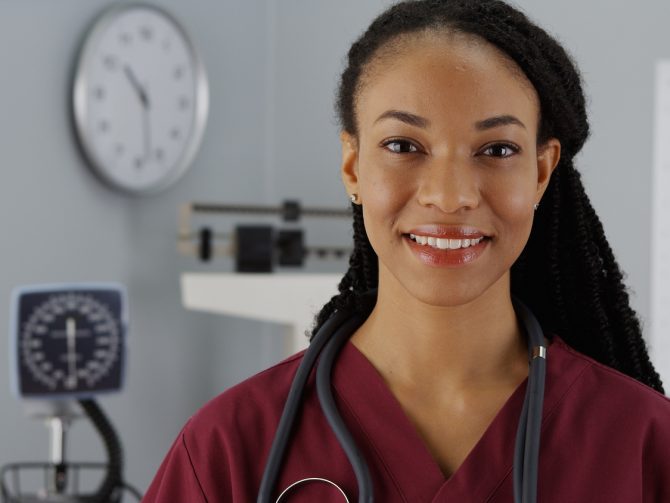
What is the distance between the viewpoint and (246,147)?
9.05ft

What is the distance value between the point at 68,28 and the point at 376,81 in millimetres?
1650

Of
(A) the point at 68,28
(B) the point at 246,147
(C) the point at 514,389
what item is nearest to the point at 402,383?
(C) the point at 514,389

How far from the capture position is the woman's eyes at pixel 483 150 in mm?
809

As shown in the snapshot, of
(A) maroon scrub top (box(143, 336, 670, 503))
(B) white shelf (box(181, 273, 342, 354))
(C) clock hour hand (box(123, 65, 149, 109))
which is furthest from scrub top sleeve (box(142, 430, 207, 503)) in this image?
(C) clock hour hand (box(123, 65, 149, 109))

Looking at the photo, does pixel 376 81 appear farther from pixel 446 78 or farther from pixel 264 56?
pixel 264 56

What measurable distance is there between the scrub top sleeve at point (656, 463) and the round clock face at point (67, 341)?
1.31 m

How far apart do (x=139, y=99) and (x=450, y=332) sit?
1.75 m

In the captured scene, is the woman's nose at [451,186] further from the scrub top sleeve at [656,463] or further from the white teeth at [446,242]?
the scrub top sleeve at [656,463]

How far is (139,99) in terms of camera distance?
8.11 ft

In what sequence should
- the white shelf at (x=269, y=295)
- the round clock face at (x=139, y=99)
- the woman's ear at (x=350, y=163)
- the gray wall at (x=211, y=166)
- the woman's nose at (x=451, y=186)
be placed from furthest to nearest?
the round clock face at (x=139, y=99), the gray wall at (x=211, y=166), the white shelf at (x=269, y=295), the woman's ear at (x=350, y=163), the woman's nose at (x=451, y=186)

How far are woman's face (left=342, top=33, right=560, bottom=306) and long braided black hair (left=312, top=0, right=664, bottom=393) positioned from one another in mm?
43

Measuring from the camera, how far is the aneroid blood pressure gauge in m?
1.90

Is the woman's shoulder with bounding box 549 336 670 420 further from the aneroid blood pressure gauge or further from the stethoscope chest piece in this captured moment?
the aneroid blood pressure gauge

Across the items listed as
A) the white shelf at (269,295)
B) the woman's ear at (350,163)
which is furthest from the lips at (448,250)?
the white shelf at (269,295)
